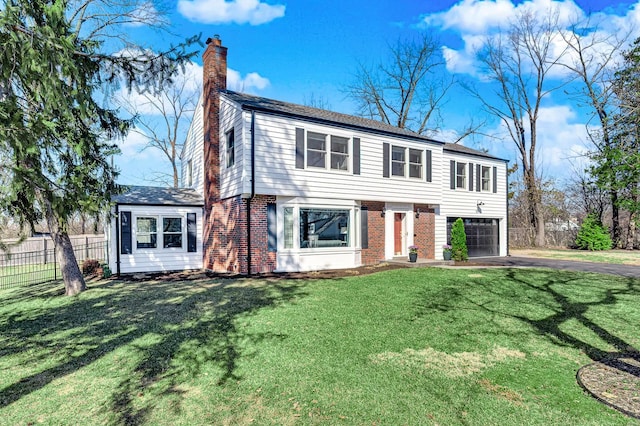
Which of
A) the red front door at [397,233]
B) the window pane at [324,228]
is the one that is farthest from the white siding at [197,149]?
the red front door at [397,233]

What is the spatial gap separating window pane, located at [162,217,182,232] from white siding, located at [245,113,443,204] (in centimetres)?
466

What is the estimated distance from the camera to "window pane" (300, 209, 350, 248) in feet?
42.1

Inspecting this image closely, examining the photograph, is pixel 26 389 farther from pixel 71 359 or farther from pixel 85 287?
pixel 85 287

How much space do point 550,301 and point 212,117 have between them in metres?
12.7

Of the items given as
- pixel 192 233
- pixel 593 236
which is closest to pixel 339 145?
pixel 192 233

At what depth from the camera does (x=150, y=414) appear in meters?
3.72

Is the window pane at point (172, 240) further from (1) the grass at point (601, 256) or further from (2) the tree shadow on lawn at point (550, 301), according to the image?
(1) the grass at point (601, 256)

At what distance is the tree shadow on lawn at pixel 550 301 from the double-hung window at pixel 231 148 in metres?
8.13

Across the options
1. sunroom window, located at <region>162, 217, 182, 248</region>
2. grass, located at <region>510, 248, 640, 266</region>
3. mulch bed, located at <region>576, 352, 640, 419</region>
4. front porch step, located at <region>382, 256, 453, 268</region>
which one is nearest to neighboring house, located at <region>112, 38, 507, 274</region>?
front porch step, located at <region>382, 256, 453, 268</region>

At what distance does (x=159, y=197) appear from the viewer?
14.5 m

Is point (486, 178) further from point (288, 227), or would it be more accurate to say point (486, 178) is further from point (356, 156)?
point (288, 227)

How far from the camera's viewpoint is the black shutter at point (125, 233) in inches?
516

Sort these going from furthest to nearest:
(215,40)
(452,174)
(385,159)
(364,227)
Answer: (452,174)
(385,159)
(364,227)
(215,40)

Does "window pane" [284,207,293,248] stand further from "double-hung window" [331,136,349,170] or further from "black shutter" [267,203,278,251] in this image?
"double-hung window" [331,136,349,170]
